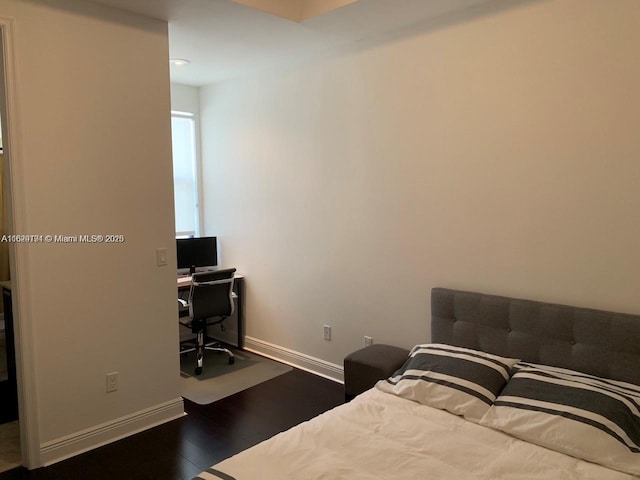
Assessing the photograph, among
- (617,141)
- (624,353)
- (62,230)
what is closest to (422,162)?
(617,141)

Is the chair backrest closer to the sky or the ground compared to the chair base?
closer to the sky

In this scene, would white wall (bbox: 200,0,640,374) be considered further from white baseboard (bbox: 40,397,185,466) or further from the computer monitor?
white baseboard (bbox: 40,397,185,466)

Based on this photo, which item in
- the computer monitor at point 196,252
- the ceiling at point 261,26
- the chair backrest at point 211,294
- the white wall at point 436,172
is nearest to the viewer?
the white wall at point 436,172

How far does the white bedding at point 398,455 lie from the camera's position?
6.03 ft

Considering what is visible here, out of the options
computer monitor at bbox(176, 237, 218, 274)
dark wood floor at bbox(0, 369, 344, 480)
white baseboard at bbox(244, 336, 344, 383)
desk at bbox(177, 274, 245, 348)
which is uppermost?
computer monitor at bbox(176, 237, 218, 274)

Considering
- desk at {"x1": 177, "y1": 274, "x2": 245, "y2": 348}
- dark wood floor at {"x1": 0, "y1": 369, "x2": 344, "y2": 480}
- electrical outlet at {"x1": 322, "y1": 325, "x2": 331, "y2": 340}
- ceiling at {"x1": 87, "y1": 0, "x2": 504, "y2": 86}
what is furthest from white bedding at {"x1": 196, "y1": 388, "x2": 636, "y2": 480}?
desk at {"x1": 177, "y1": 274, "x2": 245, "y2": 348}

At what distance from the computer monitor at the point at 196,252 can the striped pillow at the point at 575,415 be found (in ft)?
10.6

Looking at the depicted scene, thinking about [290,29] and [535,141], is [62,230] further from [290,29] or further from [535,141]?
[535,141]

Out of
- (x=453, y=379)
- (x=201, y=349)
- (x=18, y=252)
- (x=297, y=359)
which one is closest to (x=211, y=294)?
(x=201, y=349)

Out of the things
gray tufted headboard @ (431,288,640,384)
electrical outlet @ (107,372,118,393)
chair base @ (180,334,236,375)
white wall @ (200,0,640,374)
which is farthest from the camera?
chair base @ (180,334,236,375)

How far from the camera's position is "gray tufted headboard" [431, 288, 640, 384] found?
233cm

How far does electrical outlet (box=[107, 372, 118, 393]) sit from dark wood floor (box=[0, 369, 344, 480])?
13.3 inches

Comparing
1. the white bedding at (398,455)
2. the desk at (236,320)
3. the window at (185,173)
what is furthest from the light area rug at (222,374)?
the white bedding at (398,455)

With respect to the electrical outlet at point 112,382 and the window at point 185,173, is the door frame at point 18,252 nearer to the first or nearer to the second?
the electrical outlet at point 112,382
